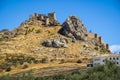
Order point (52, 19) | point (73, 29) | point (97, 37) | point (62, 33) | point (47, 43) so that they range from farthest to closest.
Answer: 1. point (52, 19)
2. point (97, 37)
3. point (62, 33)
4. point (73, 29)
5. point (47, 43)

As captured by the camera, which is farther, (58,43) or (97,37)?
(97,37)

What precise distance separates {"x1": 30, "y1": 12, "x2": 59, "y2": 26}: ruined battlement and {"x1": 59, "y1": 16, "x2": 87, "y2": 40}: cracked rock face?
A: 818 cm

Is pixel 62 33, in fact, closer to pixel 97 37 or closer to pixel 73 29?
pixel 73 29

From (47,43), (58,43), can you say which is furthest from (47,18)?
(58,43)

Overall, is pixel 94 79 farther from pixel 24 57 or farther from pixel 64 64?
pixel 24 57

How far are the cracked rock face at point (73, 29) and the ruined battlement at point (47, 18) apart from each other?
26.8 ft

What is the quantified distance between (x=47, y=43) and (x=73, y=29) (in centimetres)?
1163

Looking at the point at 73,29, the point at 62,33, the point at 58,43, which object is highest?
the point at 73,29

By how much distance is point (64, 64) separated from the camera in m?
116

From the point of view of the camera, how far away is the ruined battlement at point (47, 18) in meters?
153

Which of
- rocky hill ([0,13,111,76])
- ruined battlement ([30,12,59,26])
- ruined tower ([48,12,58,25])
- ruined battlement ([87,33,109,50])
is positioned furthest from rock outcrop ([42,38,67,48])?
ruined tower ([48,12,58,25])

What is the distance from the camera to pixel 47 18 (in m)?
152

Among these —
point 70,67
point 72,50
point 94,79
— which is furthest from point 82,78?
point 72,50

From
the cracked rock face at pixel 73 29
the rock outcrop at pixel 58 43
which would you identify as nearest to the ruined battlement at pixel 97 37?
the cracked rock face at pixel 73 29
